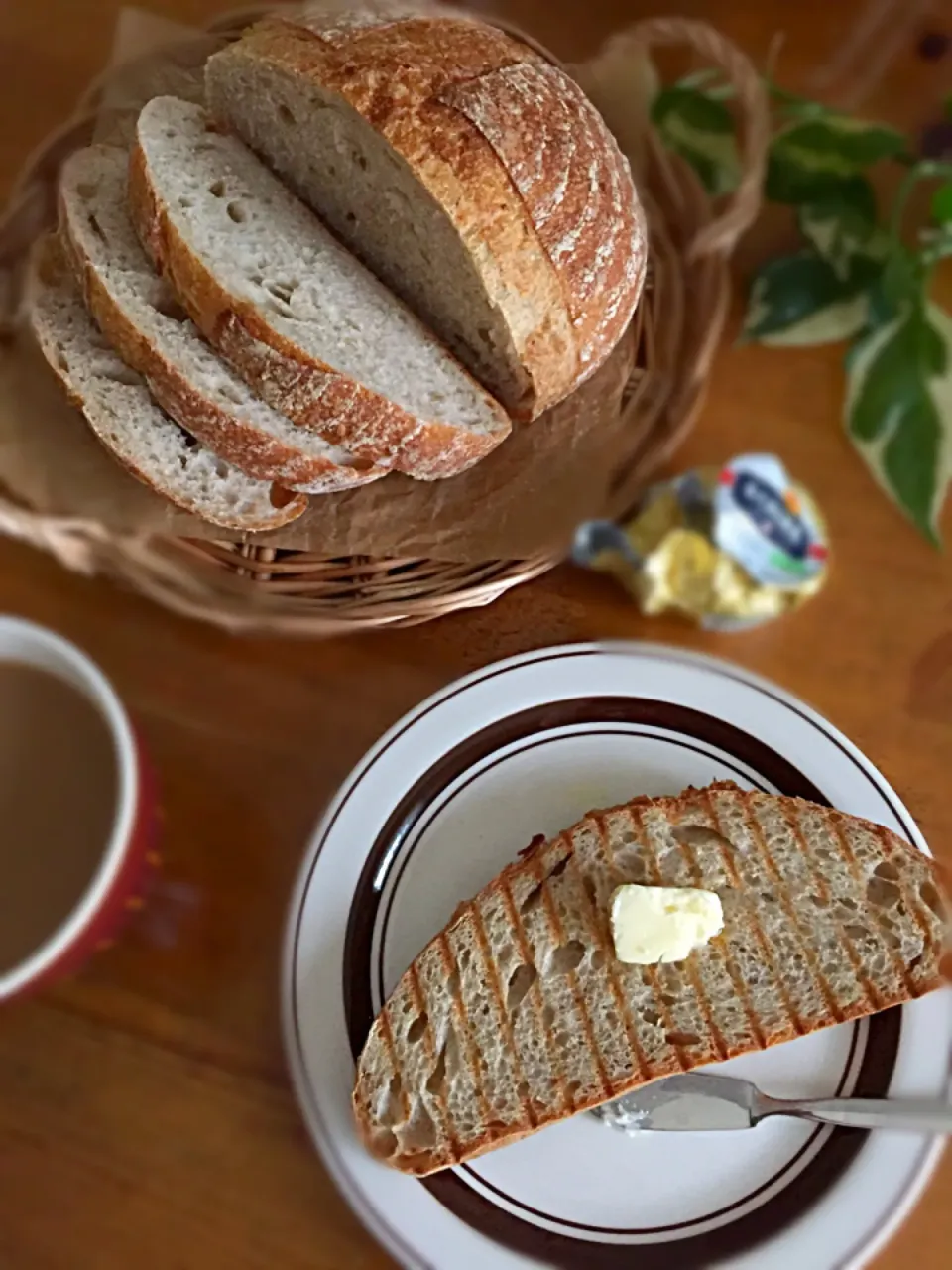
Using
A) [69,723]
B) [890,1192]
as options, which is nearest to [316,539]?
[69,723]

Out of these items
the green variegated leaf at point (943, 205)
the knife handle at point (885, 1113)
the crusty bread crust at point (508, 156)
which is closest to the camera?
the knife handle at point (885, 1113)

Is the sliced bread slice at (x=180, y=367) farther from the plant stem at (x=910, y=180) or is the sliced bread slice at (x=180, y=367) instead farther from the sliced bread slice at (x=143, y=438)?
the plant stem at (x=910, y=180)

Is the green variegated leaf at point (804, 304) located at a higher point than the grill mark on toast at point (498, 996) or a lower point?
higher

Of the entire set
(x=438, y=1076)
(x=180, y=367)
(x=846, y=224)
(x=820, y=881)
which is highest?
(x=846, y=224)

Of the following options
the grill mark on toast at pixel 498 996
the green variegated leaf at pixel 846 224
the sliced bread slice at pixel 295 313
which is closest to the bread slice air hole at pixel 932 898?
the grill mark on toast at pixel 498 996

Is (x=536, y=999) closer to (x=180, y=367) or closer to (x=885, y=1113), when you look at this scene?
(x=885, y=1113)

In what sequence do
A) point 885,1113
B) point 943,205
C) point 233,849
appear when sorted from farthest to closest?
point 943,205, point 233,849, point 885,1113

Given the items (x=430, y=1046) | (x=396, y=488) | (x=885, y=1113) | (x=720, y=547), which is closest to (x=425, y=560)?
(x=396, y=488)

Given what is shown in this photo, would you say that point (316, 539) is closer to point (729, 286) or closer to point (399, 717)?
point (399, 717)
